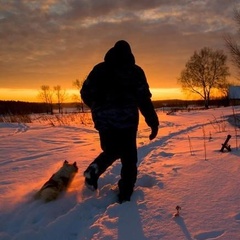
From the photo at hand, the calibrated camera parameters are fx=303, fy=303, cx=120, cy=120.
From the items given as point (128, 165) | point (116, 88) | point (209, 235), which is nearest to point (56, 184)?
point (128, 165)

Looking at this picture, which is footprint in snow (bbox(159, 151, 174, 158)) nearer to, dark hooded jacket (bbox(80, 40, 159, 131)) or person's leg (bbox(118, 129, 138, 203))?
person's leg (bbox(118, 129, 138, 203))

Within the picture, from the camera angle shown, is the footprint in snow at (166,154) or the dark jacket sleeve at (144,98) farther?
the footprint in snow at (166,154)

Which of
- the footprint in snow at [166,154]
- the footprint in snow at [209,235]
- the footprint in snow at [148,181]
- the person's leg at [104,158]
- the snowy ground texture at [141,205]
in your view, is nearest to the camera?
the footprint in snow at [209,235]

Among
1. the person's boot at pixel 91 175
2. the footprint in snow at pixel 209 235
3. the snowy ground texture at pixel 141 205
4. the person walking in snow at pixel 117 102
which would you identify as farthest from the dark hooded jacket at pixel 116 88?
the footprint in snow at pixel 209 235

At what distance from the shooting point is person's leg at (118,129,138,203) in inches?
136

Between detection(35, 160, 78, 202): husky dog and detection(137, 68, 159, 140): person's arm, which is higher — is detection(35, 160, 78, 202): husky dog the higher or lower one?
the lower one

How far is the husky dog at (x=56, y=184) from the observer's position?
352 centimetres

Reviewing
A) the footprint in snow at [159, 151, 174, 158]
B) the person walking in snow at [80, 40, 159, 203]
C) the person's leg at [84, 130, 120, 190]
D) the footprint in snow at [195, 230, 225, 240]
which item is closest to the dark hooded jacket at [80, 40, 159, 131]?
the person walking in snow at [80, 40, 159, 203]

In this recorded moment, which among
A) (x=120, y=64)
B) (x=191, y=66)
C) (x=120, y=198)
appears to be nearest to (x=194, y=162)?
(x=120, y=198)

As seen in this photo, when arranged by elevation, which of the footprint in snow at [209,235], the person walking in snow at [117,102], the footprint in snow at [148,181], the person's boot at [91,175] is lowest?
the footprint in snow at [209,235]

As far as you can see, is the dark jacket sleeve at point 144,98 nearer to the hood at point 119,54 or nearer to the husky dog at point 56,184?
the hood at point 119,54

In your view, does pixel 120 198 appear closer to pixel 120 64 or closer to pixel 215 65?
pixel 120 64

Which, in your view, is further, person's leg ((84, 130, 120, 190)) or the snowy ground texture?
person's leg ((84, 130, 120, 190))

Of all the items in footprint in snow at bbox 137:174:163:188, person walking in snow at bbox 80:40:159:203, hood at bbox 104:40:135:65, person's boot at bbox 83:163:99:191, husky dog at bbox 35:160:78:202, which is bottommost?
footprint in snow at bbox 137:174:163:188
